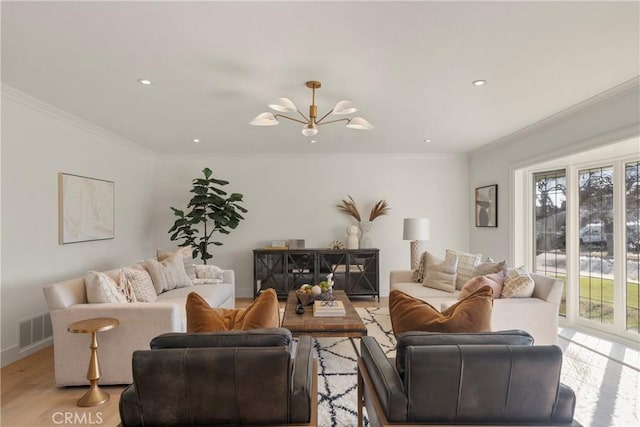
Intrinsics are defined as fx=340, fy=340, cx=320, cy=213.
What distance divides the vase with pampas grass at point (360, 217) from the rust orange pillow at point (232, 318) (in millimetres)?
3895

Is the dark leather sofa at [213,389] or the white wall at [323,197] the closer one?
the dark leather sofa at [213,389]

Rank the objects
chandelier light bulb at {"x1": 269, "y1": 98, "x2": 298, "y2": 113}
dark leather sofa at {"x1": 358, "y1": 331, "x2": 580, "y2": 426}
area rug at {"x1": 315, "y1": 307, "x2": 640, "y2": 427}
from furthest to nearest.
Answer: chandelier light bulb at {"x1": 269, "y1": 98, "x2": 298, "y2": 113}
area rug at {"x1": 315, "y1": 307, "x2": 640, "y2": 427}
dark leather sofa at {"x1": 358, "y1": 331, "x2": 580, "y2": 426}

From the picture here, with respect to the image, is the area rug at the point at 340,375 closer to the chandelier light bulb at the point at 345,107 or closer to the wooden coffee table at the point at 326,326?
the wooden coffee table at the point at 326,326

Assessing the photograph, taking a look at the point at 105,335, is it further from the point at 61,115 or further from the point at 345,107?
the point at 345,107

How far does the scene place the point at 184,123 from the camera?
12.5ft

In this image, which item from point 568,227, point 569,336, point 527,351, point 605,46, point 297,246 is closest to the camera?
point 527,351

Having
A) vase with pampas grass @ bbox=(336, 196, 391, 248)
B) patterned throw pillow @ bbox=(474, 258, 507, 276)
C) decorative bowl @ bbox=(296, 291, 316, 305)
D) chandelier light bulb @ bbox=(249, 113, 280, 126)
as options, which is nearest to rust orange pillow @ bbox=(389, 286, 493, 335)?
decorative bowl @ bbox=(296, 291, 316, 305)

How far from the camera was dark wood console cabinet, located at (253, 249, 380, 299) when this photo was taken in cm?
525

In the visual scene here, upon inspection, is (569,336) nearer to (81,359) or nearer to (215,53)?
(215,53)

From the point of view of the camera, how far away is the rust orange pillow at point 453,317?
1.58 metres

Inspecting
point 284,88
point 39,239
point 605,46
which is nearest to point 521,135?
Answer: point 605,46

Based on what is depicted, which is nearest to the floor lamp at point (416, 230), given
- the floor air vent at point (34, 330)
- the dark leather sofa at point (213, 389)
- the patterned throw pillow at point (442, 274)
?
the patterned throw pillow at point (442, 274)

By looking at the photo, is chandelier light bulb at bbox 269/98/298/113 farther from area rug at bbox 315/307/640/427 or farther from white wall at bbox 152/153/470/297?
white wall at bbox 152/153/470/297

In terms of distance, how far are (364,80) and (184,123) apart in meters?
2.20
